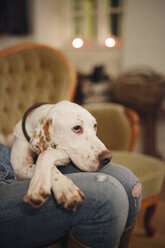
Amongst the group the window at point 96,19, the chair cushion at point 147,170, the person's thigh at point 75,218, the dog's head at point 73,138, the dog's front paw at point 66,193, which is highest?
the window at point 96,19

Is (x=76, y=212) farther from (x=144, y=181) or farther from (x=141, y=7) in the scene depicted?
(x=141, y=7)

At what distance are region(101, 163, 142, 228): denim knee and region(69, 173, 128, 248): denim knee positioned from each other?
45 millimetres

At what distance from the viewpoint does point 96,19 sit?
13.3 feet

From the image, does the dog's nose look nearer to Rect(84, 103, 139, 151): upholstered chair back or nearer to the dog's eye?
the dog's eye

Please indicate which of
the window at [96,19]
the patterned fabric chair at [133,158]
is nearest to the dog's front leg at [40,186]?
the patterned fabric chair at [133,158]

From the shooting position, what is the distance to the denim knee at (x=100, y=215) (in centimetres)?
59

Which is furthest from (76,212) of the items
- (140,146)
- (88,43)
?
(88,43)

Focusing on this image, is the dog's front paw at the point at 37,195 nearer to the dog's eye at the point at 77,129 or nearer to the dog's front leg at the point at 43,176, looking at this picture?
the dog's front leg at the point at 43,176

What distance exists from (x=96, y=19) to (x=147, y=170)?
357 cm

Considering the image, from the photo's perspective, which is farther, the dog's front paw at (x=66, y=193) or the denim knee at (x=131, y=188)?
the denim knee at (x=131, y=188)

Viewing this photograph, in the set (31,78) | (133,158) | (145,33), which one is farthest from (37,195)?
(145,33)

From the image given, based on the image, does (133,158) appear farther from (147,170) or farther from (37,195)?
(37,195)

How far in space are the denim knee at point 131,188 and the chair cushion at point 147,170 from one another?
0.88 ft

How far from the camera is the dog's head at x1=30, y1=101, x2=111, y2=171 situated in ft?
2.09
